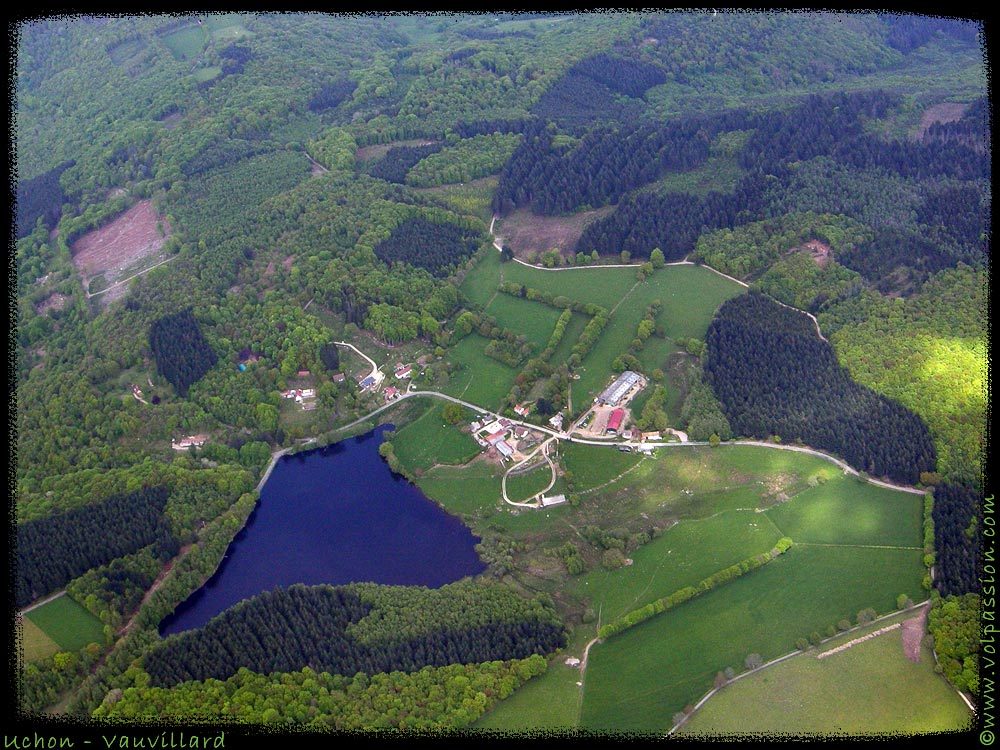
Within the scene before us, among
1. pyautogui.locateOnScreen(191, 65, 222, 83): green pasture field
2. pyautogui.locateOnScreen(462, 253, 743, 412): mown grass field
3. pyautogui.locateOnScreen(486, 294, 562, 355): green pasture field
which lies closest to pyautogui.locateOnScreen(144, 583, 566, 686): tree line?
pyautogui.locateOnScreen(462, 253, 743, 412): mown grass field

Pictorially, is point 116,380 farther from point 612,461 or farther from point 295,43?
point 295,43

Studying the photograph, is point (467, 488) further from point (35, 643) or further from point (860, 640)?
point (35, 643)

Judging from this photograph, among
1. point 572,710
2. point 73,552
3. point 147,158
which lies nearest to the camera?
point 572,710

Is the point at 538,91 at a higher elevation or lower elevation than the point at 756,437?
higher

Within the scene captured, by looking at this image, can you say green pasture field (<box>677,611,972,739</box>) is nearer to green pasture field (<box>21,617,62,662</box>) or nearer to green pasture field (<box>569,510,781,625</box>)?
green pasture field (<box>569,510,781,625</box>)

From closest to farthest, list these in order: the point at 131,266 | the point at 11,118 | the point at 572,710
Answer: the point at 572,710, the point at 11,118, the point at 131,266

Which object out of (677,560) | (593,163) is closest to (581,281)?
(593,163)

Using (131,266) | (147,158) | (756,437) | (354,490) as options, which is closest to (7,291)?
(131,266)

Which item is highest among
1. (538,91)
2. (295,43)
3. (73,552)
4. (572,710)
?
(295,43)
